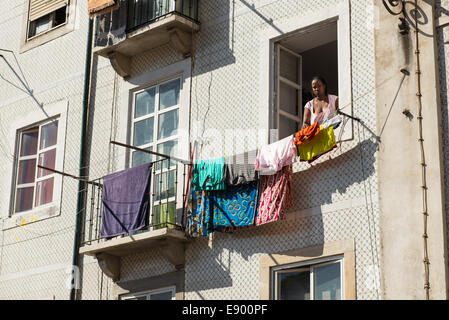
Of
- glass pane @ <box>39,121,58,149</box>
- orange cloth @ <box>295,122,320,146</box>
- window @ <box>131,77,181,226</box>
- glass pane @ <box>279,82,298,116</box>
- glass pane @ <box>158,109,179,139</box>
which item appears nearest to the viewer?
orange cloth @ <box>295,122,320,146</box>

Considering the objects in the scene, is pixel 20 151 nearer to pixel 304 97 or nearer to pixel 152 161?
pixel 152 161

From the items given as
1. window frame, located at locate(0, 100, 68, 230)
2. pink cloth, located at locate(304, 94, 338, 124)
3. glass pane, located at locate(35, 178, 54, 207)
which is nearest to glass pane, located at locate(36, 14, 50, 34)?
window frame, located at locate(0, 100, 68, 230)

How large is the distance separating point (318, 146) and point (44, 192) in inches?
260

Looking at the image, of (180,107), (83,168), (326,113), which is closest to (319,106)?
(326,113)

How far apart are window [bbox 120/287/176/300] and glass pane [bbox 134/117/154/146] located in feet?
8.70

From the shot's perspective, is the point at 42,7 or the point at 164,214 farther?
the point at 42,7

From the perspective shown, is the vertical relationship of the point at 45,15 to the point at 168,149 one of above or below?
above

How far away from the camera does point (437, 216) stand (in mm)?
13039

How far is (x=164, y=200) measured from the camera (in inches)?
656

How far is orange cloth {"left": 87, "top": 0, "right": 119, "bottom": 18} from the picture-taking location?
696 inches

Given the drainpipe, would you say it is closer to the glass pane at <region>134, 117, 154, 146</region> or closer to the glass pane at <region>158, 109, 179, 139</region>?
the glass pane at <region>134, 117, 154, 146</region>

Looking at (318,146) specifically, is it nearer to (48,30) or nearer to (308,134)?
(308,134)

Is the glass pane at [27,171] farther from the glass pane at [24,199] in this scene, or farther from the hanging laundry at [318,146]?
the hanging laundry at [318,146]

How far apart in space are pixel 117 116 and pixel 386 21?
18.5 ft
